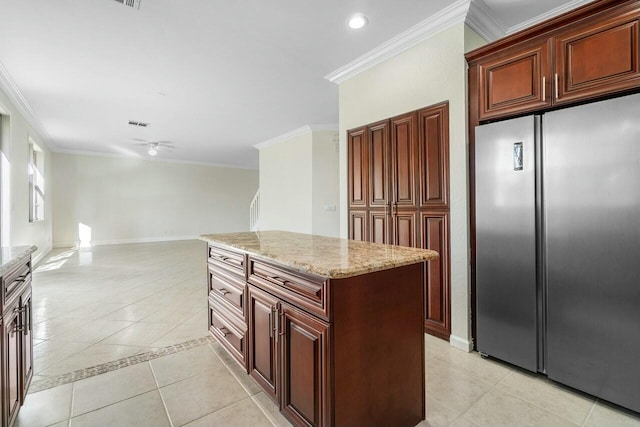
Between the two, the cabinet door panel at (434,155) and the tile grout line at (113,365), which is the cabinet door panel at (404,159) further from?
the tile grout line at (113,365)

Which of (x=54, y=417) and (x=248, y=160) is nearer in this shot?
(x=54, y=417)

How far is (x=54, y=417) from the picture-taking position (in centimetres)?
160

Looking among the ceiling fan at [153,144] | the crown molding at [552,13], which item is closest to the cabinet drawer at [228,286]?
the crown molding at [552,13]

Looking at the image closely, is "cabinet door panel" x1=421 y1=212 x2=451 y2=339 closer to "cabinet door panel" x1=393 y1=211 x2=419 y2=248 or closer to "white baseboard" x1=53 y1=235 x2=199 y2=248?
"cabinet door panel" x1=393 y1=211 x2=419 y2=248

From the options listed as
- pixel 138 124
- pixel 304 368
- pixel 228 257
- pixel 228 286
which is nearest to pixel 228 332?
pixel 228 286

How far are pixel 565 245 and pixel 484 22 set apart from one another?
193 cm

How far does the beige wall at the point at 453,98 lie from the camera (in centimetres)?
238

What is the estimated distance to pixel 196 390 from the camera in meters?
1.86

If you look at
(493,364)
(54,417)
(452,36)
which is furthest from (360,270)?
(452,36)

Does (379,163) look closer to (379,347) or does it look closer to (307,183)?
(379,347)

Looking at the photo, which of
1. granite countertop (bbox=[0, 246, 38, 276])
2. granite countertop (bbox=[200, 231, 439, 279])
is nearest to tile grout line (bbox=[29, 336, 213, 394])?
granite countertop (bbox=[0, 246, 38, 276])

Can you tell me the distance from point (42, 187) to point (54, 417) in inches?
294

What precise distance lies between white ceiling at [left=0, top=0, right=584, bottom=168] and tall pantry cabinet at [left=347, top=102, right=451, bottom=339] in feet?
2.84

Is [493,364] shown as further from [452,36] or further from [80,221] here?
[80,221]
